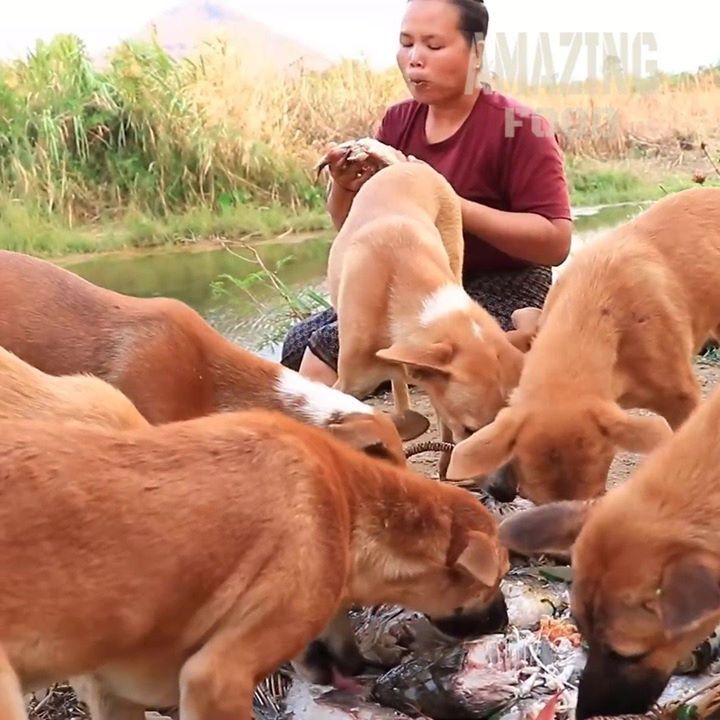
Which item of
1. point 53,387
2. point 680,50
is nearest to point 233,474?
point 53,387

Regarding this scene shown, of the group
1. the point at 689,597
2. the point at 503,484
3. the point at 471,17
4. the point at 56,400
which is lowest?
the point at 503,484

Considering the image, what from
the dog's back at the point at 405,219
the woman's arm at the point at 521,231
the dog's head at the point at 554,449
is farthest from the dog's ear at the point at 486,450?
the woman's arm at the point at 521,231

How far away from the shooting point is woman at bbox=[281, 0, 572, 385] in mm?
Answer: 4172

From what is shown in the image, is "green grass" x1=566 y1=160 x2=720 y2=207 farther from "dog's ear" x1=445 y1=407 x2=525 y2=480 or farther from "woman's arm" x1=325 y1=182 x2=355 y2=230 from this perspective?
"dog's ear" x1=445 y1=407 x2=525 y2=480

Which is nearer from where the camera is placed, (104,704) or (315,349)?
(104,704)

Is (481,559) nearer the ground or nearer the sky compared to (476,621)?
nearer the sky

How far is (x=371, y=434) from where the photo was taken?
282cm

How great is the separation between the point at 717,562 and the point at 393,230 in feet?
7.03

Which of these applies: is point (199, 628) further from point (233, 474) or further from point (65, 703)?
point (65, 703)

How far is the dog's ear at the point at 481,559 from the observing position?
7.52 ft

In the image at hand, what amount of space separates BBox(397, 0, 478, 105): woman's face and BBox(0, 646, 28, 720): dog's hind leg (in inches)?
117

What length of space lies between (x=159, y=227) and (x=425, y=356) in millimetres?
1865

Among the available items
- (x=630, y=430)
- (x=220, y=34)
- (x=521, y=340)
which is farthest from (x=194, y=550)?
(x=220, y=34)

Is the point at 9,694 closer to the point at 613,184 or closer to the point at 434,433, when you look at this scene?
the point at 434,433
